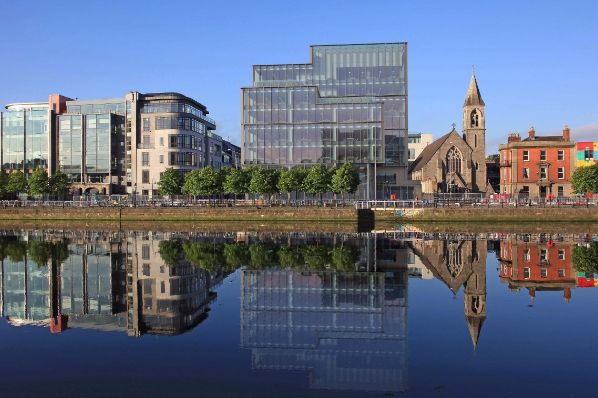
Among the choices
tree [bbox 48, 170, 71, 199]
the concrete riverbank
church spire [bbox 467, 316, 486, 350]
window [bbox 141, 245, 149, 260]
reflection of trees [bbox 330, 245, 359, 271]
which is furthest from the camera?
tree [bbox 48, 170, 71, 199]

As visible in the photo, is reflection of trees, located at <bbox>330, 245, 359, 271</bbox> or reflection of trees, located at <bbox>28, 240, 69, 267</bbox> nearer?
reflection of trees, located at <bbox>330, 245, 359, 271</bbox>

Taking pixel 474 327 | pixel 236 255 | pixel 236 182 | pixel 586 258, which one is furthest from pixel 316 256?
pixel 236 182

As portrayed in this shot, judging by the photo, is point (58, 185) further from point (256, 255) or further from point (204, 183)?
point (256, 255)

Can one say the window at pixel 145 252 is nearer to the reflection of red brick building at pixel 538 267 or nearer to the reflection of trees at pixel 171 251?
the reflection of trees at pixel 171 251

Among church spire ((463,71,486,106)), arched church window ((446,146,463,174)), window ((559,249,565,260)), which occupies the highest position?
church spire ((463,71,486,106))

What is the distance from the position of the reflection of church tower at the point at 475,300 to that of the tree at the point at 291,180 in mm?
50519

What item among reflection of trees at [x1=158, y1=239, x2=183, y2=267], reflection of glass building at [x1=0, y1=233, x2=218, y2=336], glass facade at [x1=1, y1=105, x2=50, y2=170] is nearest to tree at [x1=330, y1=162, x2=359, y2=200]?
reflection of trees at [x1=158, y1=239, x2=183, y2=267]

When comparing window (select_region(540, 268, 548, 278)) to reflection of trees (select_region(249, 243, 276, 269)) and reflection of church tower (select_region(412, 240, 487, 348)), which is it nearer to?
reflection of church tower (select_region(412, 240, 487, 348))

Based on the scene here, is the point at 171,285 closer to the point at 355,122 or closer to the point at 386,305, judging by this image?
the point at 386,305

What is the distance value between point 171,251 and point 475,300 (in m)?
28.7

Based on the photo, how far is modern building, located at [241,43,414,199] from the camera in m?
95.9

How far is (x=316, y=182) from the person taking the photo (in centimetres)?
8438

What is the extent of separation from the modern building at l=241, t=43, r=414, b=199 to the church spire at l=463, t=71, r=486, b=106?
20.1 metres

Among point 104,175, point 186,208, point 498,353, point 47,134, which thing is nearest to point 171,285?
point 498,353
